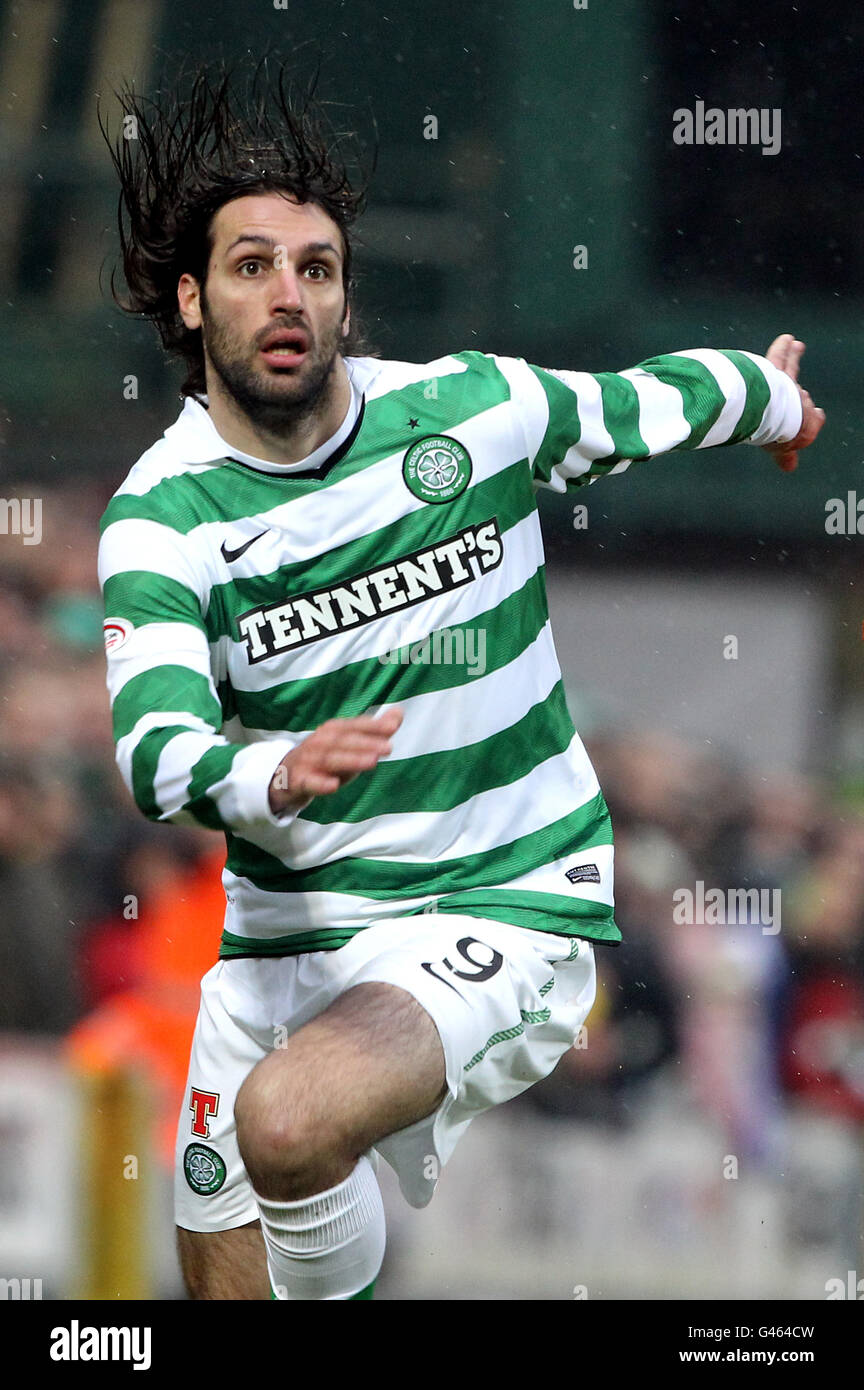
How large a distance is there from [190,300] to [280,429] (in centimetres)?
36

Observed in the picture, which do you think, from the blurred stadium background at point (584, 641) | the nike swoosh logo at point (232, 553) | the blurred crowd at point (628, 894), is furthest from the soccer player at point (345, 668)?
the blurred crowd at point (628, 894)

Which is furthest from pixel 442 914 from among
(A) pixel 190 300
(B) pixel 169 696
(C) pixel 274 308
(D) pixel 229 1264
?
(A) pixel 190 300

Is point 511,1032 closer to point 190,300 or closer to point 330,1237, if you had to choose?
point 330,1237

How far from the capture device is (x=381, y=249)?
833 centimetres

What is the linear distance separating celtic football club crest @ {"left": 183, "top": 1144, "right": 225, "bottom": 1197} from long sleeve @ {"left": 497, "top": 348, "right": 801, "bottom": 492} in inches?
55.9

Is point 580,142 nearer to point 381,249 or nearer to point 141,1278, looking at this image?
point 381,249

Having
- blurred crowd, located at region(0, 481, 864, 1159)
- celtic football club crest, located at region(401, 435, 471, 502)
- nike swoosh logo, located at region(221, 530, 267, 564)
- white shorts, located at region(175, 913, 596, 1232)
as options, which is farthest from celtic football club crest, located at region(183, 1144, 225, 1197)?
blurred crowd, located at region(0, 481, 864, 1159)

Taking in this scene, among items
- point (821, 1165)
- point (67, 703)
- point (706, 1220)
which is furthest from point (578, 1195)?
point (67, 703)

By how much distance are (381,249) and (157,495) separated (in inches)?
213

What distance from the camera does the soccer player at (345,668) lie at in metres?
3.00

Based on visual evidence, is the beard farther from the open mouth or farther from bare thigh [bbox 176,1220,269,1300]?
bare thigh [bbox 176,1220,269,1300]

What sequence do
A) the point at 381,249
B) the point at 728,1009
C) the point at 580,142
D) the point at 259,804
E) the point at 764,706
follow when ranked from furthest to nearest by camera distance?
the point at 580,142 < the point at 381,249 < the point at 764,706 < the point at 728,1009 < the point at 259,804

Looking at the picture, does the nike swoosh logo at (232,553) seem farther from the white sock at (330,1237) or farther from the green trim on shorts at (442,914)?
the white sock at (330,1237)

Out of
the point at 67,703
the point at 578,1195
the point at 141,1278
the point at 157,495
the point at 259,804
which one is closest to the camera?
the point at 259,804
